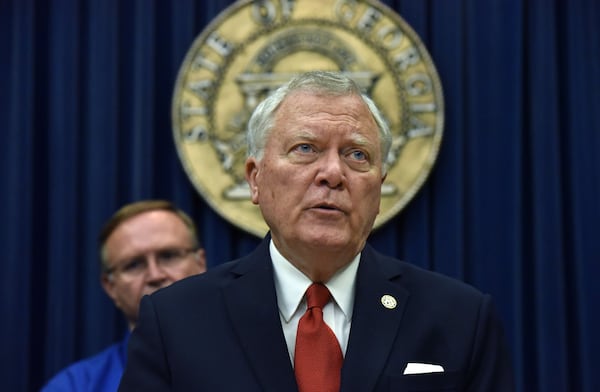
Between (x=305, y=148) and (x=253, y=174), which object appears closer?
(x=305, y=148)

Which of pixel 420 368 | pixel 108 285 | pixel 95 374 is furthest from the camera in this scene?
pixel 108 285

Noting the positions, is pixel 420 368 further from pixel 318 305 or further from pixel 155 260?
pixel 155 260

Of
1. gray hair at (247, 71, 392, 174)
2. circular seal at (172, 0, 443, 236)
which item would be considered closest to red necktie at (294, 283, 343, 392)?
gray hair at (247, 71, 392, 174)

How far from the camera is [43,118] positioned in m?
2.97

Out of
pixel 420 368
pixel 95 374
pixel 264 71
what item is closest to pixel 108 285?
pixel 95 374

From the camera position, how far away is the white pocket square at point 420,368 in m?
1.54

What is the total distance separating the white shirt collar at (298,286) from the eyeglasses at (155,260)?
3.32ft

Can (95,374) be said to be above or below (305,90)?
below

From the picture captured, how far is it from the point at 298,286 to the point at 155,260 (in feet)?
3.56

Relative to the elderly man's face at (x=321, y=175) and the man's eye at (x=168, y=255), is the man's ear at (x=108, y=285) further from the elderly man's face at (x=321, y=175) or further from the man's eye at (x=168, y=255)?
the elderly man's face at (x=321, y=175)

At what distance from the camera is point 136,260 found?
269 centimetres

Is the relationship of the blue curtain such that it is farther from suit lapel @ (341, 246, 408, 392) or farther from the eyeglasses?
suit lapel @ (341, 246, 408, 392)

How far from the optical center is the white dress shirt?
1.62 m

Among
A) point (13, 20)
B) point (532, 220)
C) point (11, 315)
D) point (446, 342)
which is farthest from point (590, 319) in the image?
point (13, 20)
